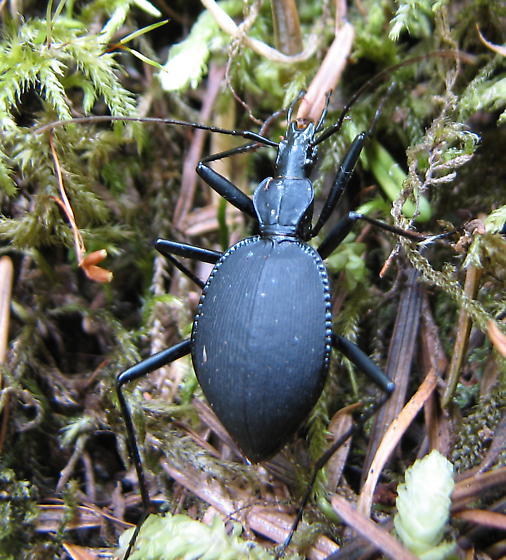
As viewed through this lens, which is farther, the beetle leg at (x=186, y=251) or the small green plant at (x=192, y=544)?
the beetle leg at (x=186, y=251)

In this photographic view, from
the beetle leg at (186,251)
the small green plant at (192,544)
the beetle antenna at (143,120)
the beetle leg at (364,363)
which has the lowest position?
the small green plant at (192,544)

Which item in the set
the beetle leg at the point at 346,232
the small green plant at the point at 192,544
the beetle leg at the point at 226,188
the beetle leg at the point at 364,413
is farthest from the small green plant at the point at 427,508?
the beetle leg at the point at 226,188

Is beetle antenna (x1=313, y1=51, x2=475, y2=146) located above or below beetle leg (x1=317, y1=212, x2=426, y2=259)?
above

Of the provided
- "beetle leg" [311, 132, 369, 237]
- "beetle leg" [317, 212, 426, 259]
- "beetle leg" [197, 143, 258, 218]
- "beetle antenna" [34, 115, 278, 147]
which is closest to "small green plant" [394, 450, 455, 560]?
"beetle leg" [317, 212, 426, 259]

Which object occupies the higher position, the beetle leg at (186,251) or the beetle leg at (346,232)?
the beetle leg at (346,232)

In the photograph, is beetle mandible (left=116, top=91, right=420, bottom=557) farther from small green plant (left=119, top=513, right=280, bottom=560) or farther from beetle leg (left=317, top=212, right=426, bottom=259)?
small green plant (left=119, top=513, right=280, bottom=560)

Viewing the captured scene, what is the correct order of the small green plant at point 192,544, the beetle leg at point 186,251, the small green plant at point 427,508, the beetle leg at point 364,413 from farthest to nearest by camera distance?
1. the beetle leg at point 186,251
2. the beetle leg at point 364,413
3. the small green plant at point 192,544
4. the small green plant at point 427,508

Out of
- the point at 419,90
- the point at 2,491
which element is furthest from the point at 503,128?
the point at 2,491

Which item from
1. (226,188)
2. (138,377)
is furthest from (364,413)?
(226,188)

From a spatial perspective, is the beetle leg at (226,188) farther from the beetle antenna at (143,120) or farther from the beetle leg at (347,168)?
the beetle leg at (347,168)
